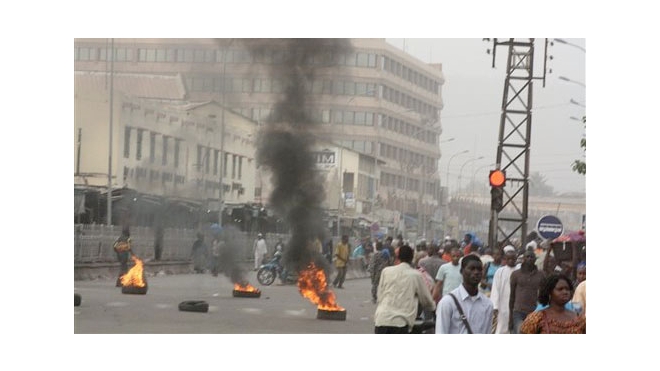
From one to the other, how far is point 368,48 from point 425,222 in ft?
30.6

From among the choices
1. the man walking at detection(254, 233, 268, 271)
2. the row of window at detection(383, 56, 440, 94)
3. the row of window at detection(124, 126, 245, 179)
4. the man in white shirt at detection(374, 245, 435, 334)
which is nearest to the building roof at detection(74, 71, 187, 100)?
the row of window at detection(124, 126, 245, 179)

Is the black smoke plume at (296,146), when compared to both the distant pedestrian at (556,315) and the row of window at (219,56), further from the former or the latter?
the distant pedestrian at (556,315)

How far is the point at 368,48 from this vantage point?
73.3 feet

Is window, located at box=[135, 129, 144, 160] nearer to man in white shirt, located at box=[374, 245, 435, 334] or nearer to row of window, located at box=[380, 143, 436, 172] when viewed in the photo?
row of window, located at box=[380, 143, 436, 172]

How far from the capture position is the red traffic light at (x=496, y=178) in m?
15.1

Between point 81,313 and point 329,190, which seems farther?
point 329,190

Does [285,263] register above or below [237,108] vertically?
below

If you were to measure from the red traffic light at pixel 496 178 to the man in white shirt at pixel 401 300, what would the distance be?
5471 millimetres

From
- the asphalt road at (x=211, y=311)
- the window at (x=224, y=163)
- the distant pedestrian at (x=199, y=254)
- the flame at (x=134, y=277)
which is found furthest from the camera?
the distant pedestrian at (x=199, y=254)

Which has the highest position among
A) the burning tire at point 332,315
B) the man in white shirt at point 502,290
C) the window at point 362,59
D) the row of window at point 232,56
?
the window at point 362,59

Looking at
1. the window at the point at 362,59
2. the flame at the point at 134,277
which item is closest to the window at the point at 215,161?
the flame at the point at 134,277

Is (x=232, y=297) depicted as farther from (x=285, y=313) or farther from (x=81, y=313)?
(x=81, y=313)

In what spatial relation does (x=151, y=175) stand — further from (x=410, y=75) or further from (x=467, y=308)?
(x=467, y=308)
